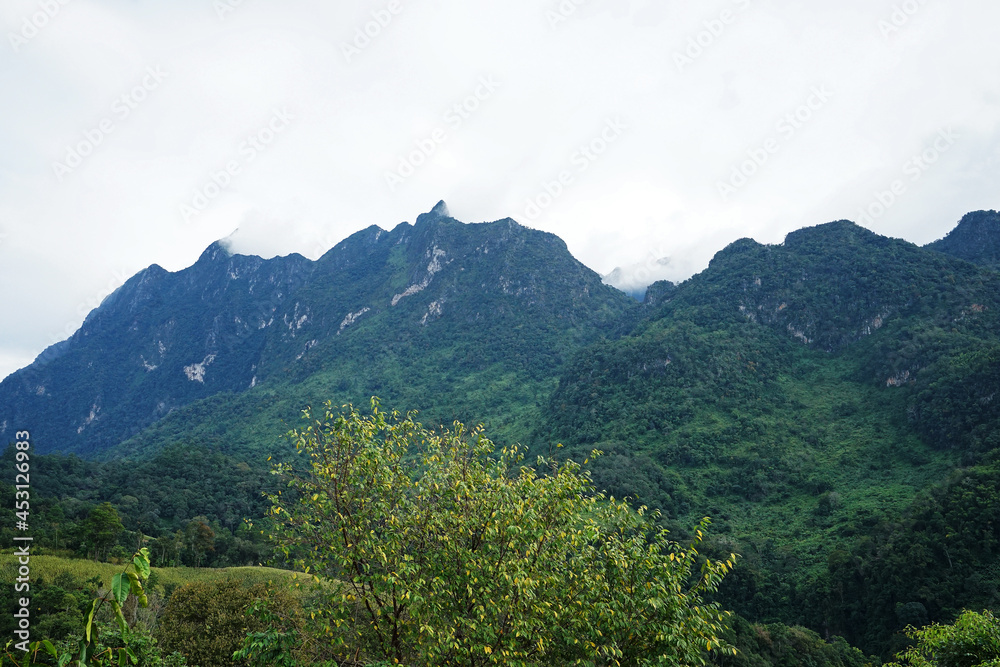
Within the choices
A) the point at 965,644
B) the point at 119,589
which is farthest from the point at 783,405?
the point at 119,589

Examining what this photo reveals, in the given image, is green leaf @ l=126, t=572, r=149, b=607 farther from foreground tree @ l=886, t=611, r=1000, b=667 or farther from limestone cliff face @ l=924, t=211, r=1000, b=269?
limestone cliff face @ l=924, t=211, r=1000, b=269

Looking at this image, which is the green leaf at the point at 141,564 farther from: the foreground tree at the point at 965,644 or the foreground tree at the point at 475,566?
the foreground tree at the point at 965,644

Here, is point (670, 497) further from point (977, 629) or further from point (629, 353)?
point (977, 629)

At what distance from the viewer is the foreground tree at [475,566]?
9.38 metres

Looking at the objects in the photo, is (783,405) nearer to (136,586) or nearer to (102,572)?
(102,572)

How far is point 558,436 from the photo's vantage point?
110812 millimetres

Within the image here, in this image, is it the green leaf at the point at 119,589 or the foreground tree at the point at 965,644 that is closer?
the green leaf at the point at 119,589

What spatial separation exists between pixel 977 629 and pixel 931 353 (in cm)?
10368

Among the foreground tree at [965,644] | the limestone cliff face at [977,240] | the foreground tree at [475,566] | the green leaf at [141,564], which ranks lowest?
the foreground tree at [965,644]

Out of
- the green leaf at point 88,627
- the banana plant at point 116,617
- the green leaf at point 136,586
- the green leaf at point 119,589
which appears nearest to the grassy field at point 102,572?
the banana plant at point 116,617

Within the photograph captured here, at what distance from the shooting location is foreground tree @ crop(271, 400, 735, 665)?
9.38m

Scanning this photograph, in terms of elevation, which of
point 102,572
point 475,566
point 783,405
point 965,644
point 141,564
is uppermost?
point 141,564

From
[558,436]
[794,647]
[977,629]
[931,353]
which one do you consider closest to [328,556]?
[977,629]

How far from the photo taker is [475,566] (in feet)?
31.6
